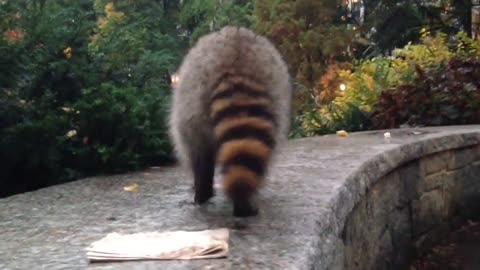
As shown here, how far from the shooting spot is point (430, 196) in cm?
667

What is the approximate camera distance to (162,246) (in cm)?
349

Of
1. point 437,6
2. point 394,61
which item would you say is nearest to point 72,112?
point 394,61

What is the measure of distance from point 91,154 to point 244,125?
2.48 metres

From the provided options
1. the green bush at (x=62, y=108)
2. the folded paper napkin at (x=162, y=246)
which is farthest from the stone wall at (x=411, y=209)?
the green bush at (x=62, y=108)

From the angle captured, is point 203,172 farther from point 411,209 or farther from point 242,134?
point 411,209

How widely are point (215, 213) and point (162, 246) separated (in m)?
0.89

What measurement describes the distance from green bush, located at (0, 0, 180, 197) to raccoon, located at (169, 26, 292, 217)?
55.4 inches

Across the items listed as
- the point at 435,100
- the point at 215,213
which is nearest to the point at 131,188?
the point at 215,213

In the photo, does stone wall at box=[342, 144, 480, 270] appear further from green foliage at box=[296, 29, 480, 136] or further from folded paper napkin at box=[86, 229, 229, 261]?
green foliage at box=[296, 29, 480, 136]

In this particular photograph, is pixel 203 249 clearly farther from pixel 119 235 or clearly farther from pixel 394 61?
pixel 394 61

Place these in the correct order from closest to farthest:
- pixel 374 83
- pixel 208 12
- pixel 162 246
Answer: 1. pixel 162 246
2. pixel 374 83
3. pixel 208 12

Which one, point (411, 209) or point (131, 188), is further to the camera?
point (411, 209)

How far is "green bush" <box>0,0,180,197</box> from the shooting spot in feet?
18.9

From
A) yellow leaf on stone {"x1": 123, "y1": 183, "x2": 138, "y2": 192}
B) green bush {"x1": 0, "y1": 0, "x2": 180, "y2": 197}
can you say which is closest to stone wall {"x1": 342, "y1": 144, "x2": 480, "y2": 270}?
yellow leaf on stone {"x1": 123, "y1": 183, "x2": 138, "y2": 192}
